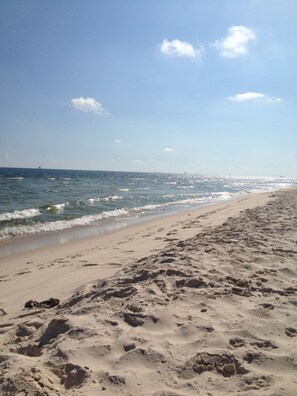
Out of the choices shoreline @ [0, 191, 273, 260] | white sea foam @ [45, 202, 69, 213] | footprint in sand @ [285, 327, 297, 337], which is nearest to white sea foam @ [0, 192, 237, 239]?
shoreline @ [0, 191, 273, 260]

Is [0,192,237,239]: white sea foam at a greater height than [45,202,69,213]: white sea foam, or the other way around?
[45,202,69,213]: white sea foam

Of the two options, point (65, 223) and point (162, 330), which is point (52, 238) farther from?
point (162, 330)

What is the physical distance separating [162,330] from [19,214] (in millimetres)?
13346

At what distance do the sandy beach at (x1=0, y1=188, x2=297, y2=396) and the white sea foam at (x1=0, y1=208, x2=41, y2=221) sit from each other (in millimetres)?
9139

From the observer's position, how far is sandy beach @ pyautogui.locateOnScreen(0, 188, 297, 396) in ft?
7.29

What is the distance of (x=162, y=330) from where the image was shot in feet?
9.59

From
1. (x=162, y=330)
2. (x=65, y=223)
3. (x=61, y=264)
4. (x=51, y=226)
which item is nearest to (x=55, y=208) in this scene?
(x=65, y=223)

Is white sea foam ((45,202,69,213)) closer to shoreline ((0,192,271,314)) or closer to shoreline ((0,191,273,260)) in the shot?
shoreline ((0,191,273,260))

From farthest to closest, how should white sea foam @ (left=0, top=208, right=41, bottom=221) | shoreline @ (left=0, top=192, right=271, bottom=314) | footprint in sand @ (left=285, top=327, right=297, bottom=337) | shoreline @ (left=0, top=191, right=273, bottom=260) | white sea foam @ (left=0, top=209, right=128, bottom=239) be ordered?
1. white sea foam @ (left=0, top=208, right=41, bottom=221)
2. white sea foam @ (left=0, top=209, right=128, bottom=239)
3. shoreline @ (left=0, top=191, right=273, bottom=260)
4. shoreline @ (left=0, top=192, right=271, bottom=314)
5. footprint in sand @ (left=285, top=327, right=297, bottom=337)

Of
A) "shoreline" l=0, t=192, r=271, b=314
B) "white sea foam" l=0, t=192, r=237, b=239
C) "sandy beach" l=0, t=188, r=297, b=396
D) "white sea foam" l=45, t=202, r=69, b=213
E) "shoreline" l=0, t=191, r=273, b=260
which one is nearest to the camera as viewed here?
"sandy beach" l=0, t=188, r=297, b=396

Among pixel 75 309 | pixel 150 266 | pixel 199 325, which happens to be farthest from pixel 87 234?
pixel 199 325

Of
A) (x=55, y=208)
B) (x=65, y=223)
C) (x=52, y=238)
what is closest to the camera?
(x=52, y=238)

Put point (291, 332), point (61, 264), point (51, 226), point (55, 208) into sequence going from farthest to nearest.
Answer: point (55, 208), point (51, 226), point (61, 264), point (291, 332)

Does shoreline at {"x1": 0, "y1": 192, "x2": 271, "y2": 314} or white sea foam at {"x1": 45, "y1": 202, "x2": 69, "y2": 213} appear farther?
white sea foam at {"x1": 45, "y1": 202, "x2": 69, "y2": 213}
